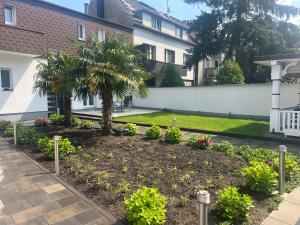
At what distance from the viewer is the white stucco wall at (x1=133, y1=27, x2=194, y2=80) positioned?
75.3 feet

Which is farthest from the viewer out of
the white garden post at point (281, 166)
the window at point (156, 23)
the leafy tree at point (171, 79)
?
the window at point (156, 23)

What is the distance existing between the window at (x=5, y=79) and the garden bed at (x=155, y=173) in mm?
7656

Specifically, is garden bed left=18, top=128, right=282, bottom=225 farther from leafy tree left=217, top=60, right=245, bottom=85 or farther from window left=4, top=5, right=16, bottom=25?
leafy tree left=217, top=60, right=245, bottom=85

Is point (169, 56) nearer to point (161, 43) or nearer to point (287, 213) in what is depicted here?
point (161, 43)

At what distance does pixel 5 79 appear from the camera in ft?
44.3

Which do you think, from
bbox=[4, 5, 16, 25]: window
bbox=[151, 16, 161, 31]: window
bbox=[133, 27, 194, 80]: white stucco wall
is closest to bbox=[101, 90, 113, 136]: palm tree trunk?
bbox=[4, 5, 16, 25]: window

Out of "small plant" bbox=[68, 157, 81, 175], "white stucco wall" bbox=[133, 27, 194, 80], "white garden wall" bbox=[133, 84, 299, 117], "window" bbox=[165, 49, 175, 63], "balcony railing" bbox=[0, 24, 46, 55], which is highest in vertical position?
"white stucco wall" bbox=[133, 27, 194, 80]

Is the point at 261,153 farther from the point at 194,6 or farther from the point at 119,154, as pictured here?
the point at 194,6

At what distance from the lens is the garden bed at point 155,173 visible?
12.6ft

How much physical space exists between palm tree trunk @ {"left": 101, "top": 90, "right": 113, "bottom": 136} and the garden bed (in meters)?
1.01

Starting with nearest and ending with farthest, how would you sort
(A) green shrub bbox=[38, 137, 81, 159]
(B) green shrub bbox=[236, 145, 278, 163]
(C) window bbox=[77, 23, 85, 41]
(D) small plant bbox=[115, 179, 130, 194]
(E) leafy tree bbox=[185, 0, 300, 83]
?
(D) small plant bbox=[115, 179, 130, 194]
(B) green shrub bbox=[236, 145, 278, 163]
(A) green shrub bbox=[38, 137, 81, 159]
(C) window bbox=[77, 23, 85, 41]
(E) leafy tree bbox=[185, 0, 300, 83]

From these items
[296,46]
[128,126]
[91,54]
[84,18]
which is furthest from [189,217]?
[296,46]

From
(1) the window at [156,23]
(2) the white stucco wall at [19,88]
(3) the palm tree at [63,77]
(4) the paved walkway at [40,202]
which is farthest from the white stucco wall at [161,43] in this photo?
(4) the paved walkway at [40,202]

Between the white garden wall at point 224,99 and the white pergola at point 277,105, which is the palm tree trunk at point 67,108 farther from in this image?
the white garden wall at point 224,99
